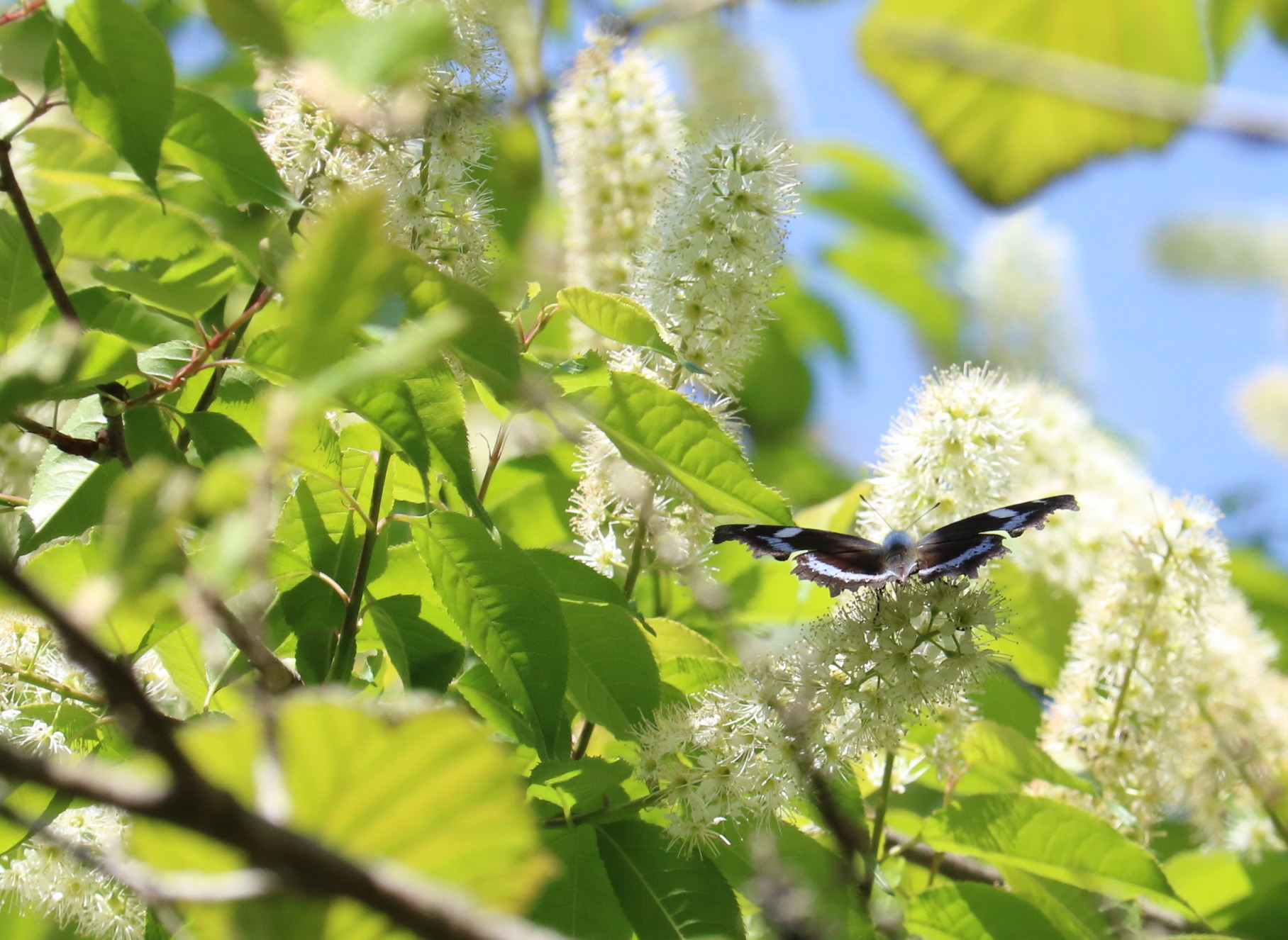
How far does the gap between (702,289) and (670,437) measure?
410 millimetres

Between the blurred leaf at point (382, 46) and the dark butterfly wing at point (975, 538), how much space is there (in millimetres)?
1127

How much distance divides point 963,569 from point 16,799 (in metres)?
1.26

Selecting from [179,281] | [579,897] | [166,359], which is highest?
[179,281]

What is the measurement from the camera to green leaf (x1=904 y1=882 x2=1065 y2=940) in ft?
5.78

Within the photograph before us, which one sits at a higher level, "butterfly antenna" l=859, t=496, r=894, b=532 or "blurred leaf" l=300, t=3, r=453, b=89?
"blurred leaf" l=300, t=3, r=453, b=89

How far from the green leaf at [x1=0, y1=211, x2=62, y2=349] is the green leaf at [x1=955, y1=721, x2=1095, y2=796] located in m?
1.65

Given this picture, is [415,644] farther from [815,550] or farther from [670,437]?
[815,550]

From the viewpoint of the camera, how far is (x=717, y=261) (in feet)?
6.20

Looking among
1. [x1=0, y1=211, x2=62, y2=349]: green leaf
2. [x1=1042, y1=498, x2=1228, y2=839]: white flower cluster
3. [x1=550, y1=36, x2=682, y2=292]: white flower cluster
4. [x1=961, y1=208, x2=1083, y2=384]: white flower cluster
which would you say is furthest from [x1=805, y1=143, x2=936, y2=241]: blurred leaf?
[x1=0, y1=211, x2=62, y2=349]: green leaf

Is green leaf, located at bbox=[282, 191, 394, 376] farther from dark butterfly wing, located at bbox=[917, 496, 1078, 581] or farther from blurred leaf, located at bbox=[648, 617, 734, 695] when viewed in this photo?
blurred leaf, located at bbox=[648, 617, 734, 695]

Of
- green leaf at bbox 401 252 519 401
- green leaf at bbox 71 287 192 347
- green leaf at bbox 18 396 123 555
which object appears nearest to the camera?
green leaf at bbox 401 252 519 401

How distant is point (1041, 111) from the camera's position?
2.67 ft

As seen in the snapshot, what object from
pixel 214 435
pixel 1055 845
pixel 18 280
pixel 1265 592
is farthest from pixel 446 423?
pixel 1265 592

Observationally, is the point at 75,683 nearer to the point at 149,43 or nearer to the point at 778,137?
the point at 149,43
